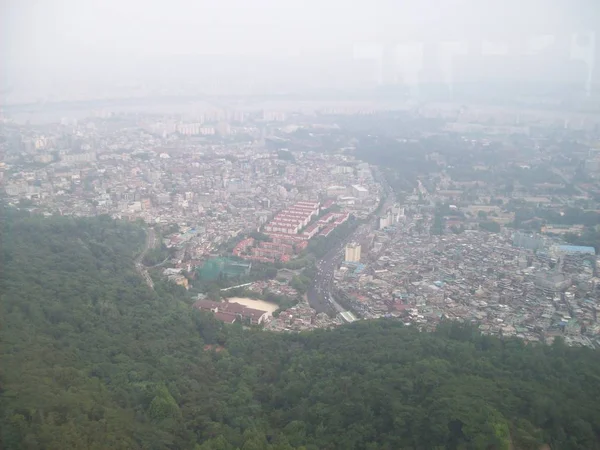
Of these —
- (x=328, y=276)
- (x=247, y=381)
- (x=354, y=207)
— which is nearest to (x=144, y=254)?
(x=328, y=276)

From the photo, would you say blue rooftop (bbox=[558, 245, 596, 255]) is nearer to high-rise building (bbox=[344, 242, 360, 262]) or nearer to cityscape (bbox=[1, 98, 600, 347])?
cityscape (bbox=[1, 98, 600, 347])

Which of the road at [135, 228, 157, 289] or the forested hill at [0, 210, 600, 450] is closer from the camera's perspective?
the forested hill at [0, 210, 600, 450]

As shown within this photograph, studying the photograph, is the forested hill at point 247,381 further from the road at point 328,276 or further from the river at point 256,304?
the road at point 328,276

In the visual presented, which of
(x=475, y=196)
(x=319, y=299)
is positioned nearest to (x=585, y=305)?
(x=319, y=299)

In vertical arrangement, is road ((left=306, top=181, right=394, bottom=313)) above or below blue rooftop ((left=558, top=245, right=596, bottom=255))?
below

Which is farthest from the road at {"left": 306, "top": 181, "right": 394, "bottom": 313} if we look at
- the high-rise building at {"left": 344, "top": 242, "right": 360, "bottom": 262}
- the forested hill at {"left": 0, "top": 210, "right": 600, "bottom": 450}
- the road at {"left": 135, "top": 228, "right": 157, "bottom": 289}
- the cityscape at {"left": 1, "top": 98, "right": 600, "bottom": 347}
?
the road at {"left": 135, "top": 228, "right": 157, "bottom": 289}

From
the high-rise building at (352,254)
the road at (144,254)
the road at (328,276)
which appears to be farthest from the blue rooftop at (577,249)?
the road at (144,254)

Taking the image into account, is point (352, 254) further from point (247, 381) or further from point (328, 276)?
point (247, 381)
